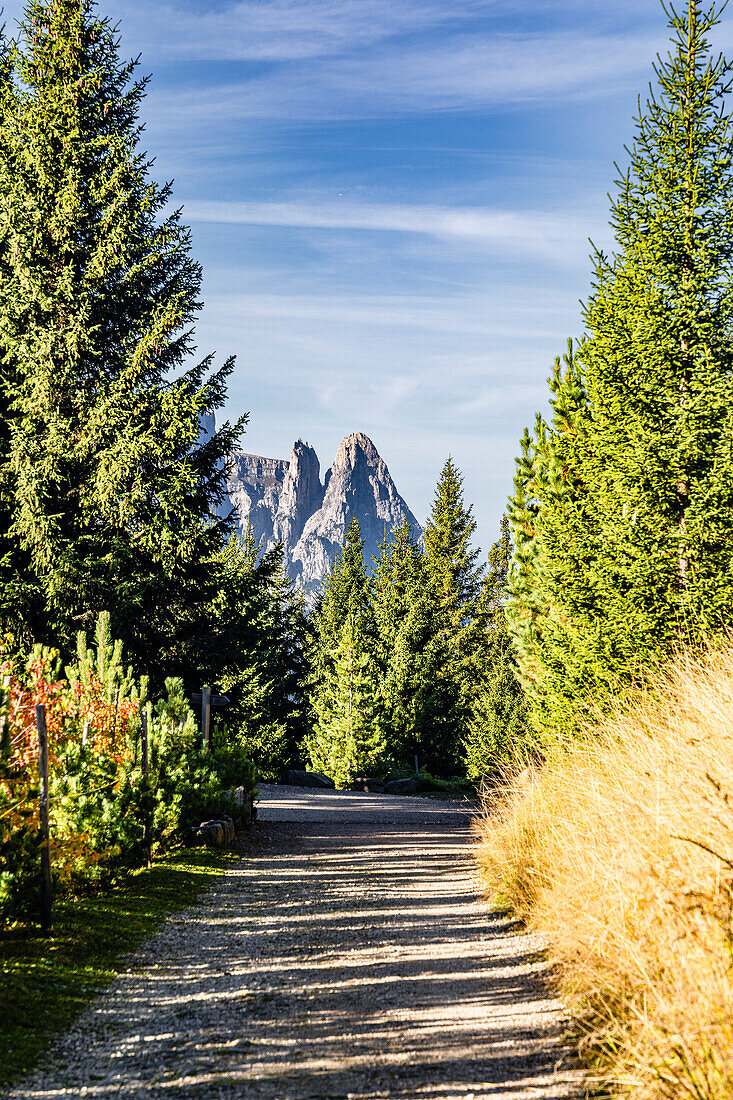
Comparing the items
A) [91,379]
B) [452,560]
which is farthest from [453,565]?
[91,379]

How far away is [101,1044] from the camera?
3951 mm

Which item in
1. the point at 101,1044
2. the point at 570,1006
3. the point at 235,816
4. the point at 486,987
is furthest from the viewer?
the point at 235,816

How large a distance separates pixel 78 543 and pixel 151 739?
868 centimetres

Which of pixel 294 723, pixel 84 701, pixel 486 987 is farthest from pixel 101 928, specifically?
pixel 294 723

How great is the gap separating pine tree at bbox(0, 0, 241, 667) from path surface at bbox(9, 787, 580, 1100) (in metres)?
10.4

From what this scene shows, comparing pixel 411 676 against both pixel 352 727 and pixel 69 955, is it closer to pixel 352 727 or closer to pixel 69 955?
pixel 352 727

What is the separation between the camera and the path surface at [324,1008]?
3.50 m

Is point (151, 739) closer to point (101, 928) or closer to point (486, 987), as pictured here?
point (101, 928)

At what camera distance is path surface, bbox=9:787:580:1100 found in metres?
3.50

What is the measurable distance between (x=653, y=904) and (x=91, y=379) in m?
17.0

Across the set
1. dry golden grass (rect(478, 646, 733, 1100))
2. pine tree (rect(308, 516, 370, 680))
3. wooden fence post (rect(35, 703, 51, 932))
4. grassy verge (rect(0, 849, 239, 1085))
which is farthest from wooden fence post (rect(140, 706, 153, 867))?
pine tree (rect(308, 516, 370, 680))

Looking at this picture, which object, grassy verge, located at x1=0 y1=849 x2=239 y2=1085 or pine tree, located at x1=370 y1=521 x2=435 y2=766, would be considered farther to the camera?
pine tree, located at x1=370 y1=521 x2=435 y2=766

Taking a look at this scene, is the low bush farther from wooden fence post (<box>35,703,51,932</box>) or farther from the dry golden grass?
the dry golden grass

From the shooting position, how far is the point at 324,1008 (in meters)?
4.45
